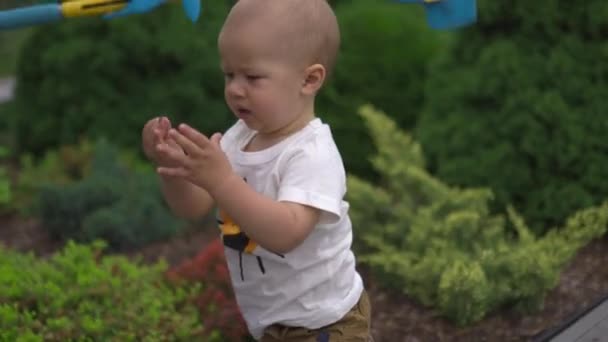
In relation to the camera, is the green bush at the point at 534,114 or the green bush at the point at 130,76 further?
the green bush at the point at 130,76

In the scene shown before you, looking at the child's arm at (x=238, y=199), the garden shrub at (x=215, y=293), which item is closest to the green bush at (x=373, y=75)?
the garden shrub at (x=215, y=293)

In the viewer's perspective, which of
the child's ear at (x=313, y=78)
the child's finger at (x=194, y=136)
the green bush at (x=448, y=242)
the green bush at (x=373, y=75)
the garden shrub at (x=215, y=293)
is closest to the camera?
the child's finger at (x=194, y=136)

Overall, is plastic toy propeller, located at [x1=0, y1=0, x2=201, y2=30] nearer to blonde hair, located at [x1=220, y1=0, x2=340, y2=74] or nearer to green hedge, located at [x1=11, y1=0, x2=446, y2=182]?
blonde hair, located at [x1=220, y1=0, x2=340, y2=74]

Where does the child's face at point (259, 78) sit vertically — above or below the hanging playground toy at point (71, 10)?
below

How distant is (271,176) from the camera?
2.69 metres

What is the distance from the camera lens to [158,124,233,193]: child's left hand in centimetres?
239

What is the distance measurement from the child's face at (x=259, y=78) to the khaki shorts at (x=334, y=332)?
639mm

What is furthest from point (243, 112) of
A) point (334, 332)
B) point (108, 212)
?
point (108, 212)

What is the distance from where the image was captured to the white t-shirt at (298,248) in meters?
2.62

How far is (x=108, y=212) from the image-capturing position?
17.9ft

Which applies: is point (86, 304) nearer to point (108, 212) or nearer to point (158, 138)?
point (158, 138)

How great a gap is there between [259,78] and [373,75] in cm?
433

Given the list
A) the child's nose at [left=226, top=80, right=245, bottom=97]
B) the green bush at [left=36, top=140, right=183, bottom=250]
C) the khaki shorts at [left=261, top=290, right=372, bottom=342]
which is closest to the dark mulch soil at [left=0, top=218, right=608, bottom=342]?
the khaki shorts at [left=261, top=290, right=372, bottom=342]

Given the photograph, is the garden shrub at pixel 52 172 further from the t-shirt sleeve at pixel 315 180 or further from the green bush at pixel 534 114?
the t-shirt sleeve at pixel 315 180
